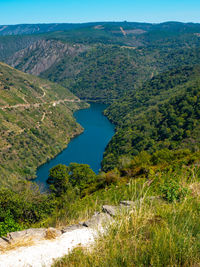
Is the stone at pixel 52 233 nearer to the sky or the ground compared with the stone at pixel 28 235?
nearer to the sky

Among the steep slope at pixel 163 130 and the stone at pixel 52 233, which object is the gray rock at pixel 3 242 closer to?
the stone at pixel 52 233

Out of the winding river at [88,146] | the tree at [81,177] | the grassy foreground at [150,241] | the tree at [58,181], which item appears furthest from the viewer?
the winding river at [88,146]

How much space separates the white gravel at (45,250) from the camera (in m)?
7.89

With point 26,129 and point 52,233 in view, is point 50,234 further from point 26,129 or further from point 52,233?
point 26,129

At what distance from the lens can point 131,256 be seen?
477 centimetres

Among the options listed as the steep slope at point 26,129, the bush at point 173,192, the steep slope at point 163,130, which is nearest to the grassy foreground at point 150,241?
the bush at point 173,192

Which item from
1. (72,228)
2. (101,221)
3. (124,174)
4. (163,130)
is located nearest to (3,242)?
(72,228)

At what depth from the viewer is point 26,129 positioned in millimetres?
92875

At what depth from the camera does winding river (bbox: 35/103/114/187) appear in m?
87.5

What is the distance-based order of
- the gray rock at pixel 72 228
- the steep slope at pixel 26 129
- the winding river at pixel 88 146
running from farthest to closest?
the winding river at pixel 88 146
the steep slope at pixel 26 129
the gray rock at pixel 72 228

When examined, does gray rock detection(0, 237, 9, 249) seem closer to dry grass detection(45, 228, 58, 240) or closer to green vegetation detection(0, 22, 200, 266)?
dry grass detection(45, 228, 58, 240)

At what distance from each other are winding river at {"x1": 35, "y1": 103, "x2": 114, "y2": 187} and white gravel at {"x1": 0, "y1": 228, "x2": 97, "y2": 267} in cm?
5971

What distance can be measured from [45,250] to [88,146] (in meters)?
97.4

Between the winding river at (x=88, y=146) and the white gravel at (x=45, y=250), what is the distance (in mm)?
59706
